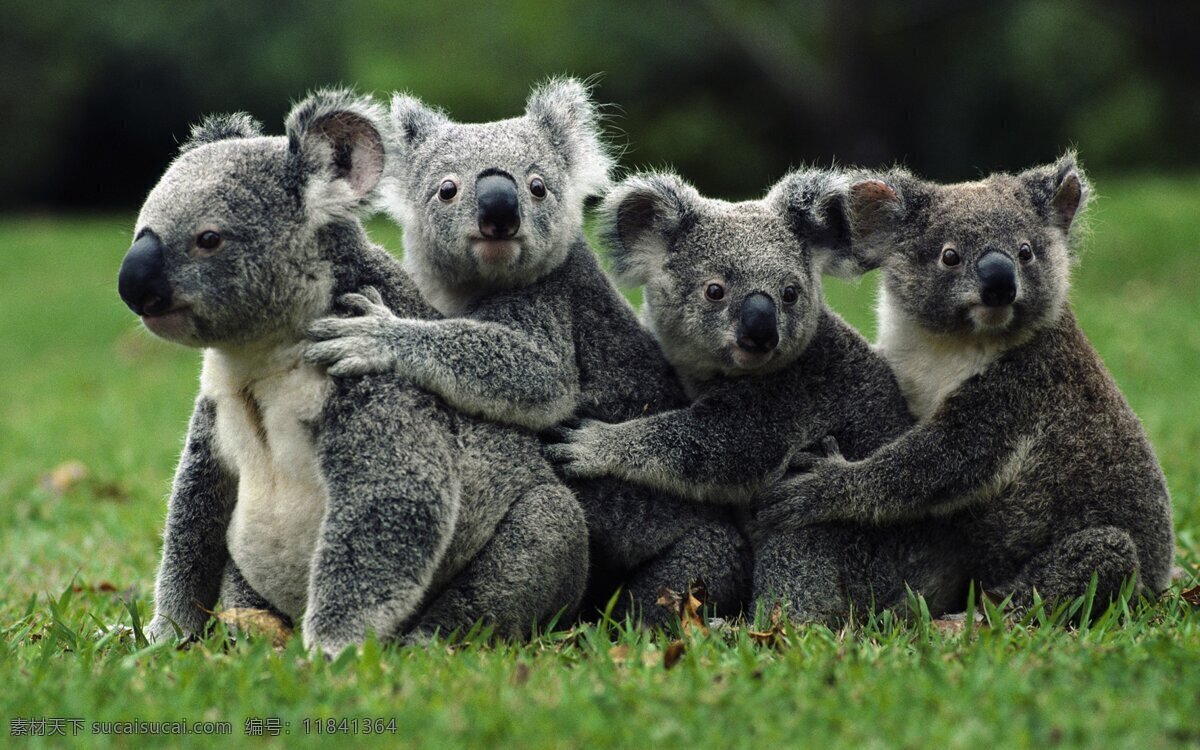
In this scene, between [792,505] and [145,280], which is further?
[792,505]

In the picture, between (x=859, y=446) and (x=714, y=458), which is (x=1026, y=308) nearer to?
(x=859, y=446)

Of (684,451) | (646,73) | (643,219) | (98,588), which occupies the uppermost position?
(646,73)

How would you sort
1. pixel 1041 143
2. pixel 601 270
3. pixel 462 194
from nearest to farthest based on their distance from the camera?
pixel 462 194, pixel 601 270, pixel 1041 143

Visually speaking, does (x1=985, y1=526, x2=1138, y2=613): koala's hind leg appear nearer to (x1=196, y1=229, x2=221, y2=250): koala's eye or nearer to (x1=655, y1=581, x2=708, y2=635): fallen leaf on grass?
(x1=655, y1=581, x2=708, y2=635): fallen leaf on grass

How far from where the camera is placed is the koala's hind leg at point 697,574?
4887mm

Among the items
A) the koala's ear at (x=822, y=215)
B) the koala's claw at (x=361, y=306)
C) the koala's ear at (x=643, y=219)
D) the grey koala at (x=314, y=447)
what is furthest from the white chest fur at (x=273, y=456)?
the koala's ear at (x=822, y=215)

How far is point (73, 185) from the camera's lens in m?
29.7

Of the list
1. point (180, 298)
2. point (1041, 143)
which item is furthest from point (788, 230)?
point (1041, 143)

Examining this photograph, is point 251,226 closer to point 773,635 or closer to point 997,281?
point 773,635

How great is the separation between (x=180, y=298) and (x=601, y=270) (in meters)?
1.89

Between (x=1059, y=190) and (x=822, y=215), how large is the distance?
0.95 metres

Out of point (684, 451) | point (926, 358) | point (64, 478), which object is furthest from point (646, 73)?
point (684, 451)

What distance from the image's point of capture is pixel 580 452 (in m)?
4.81

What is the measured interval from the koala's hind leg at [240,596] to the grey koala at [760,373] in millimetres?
1163
